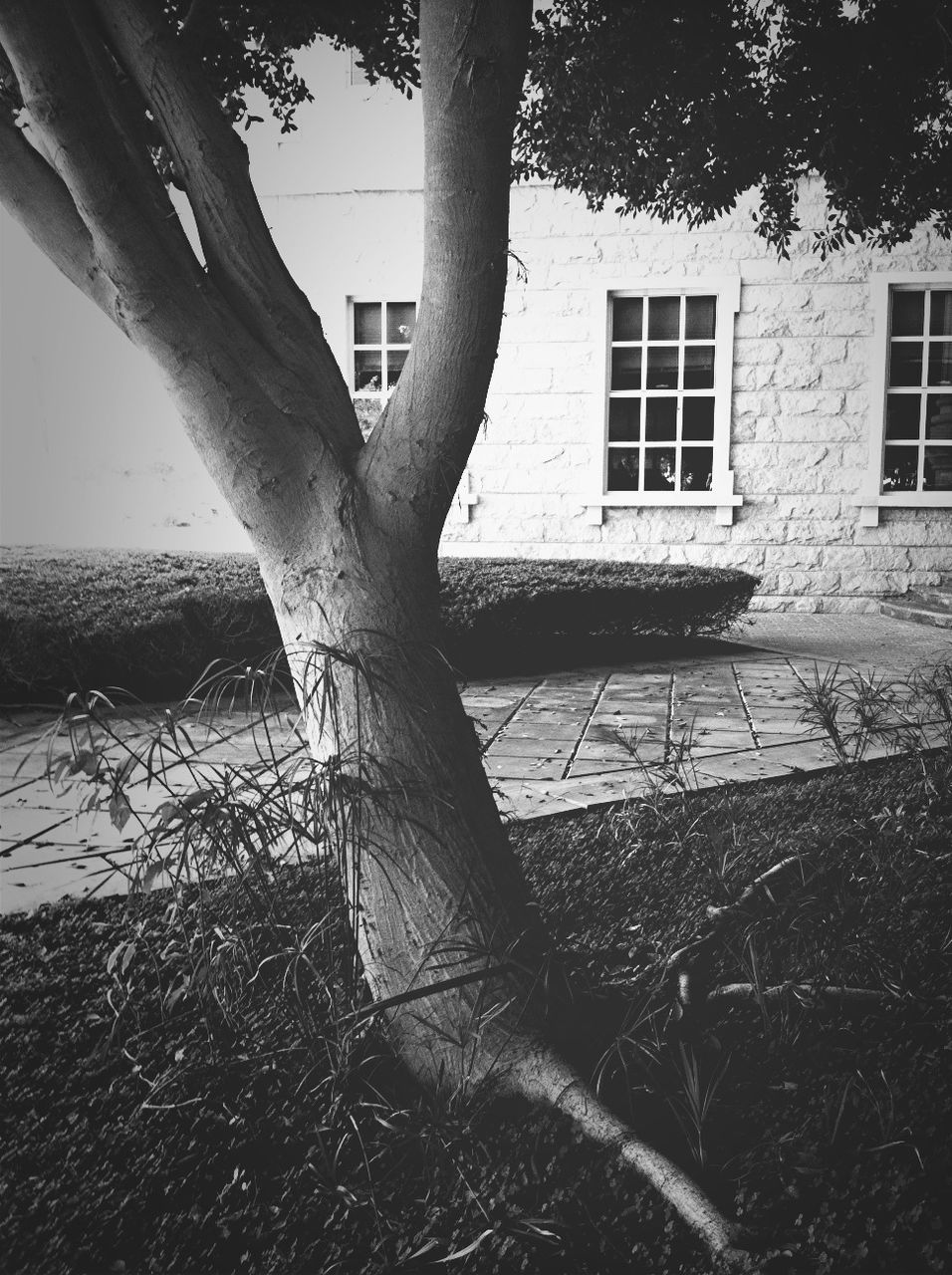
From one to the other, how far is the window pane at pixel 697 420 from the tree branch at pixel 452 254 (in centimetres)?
758

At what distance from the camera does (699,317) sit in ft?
30.7

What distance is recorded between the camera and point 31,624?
5.14 meters

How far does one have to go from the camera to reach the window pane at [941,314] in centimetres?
912

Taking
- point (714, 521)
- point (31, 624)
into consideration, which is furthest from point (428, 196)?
point (714, 521)

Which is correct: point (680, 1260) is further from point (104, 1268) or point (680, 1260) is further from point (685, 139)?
point (685, 139)

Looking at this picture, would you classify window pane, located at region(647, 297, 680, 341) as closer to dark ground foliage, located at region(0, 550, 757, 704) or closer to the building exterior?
the building exterior

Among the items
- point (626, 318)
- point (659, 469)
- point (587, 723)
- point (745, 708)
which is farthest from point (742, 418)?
point (587, 723)

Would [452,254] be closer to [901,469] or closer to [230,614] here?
[230,614]

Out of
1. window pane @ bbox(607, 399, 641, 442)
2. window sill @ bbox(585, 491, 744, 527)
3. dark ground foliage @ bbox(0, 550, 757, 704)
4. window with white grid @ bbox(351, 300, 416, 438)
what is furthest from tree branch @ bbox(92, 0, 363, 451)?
window pane @ bbox(607, 399, 641, 442)

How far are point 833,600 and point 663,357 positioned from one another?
8.71ft

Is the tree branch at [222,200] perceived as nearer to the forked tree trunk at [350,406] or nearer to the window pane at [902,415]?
the forked tree trunk at [350,406]

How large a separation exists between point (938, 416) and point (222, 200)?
8.55 meters

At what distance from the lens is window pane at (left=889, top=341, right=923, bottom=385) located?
362 inches

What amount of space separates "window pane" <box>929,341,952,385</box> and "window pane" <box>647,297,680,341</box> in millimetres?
2231
